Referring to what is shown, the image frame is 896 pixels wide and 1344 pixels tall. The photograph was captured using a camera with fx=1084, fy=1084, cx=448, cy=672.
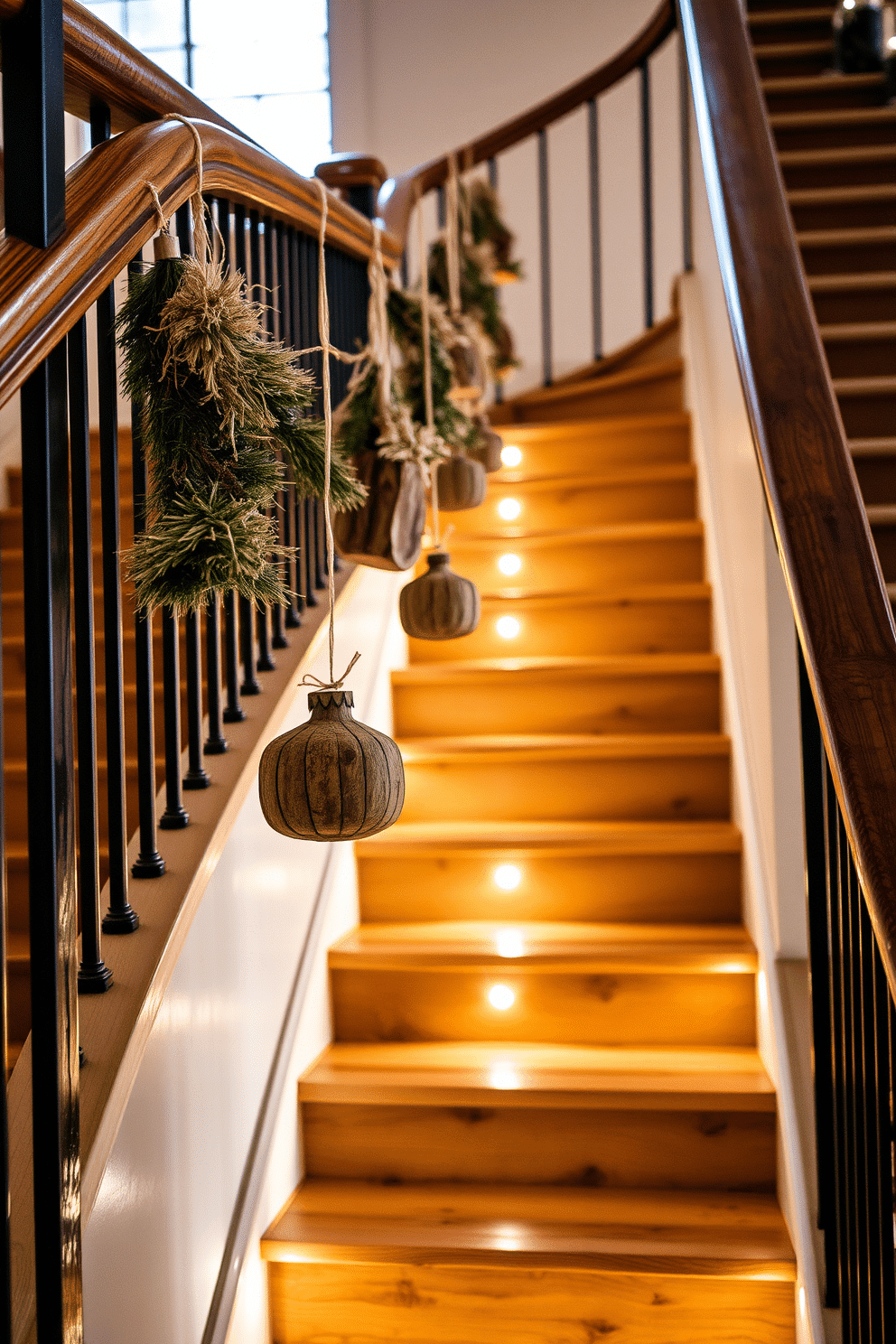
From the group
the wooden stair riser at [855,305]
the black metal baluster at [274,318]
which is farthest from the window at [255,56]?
the black metal baluster at [274,318]

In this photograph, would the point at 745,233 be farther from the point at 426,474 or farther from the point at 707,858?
the point at 707,858

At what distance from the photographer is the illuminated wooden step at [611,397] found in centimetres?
356

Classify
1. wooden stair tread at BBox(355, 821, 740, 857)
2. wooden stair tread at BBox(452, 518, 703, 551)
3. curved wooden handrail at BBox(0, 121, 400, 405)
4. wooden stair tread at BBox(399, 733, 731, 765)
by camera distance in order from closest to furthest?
curved wooden handrail at BBox(0, 121, 400, 405)
wooden stair tread at BBox(355, 821, 740, 857)
wooden stair tread at BBox(399, 733, 731, 765)
wooden stair tread at BBox(452, 518, 703, 551)

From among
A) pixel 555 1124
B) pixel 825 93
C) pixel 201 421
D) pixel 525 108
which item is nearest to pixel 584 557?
pixel 555 1124

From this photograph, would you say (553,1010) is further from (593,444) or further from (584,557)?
(593,444)

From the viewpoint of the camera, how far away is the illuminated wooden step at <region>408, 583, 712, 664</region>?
2.73m

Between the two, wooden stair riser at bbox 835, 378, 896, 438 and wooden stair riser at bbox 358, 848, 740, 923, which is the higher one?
wooden stair riser at bbox 835, 378, 896, 438

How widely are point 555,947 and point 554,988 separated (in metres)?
0.07

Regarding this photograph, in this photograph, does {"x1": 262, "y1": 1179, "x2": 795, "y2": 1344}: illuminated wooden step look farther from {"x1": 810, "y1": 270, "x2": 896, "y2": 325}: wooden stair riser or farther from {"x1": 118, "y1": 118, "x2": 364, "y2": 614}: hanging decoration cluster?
{"x1": 810, "y1": 270, "x2": 896, "y2": 325}: wooden stair riser

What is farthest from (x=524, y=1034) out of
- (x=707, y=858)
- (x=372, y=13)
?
(x=372, y=13)

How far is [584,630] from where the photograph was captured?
280 centimetres

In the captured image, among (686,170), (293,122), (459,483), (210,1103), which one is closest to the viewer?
(210,1103)

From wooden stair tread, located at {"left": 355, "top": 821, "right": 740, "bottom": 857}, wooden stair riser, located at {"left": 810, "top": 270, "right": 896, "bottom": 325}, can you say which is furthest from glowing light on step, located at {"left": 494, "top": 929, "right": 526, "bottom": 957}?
wooden stair riser, located at {"left": 810, "top": 270, "right": 896, "bottom": 325}

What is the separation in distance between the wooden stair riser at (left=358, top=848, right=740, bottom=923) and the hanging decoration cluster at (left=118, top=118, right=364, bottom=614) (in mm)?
1369
